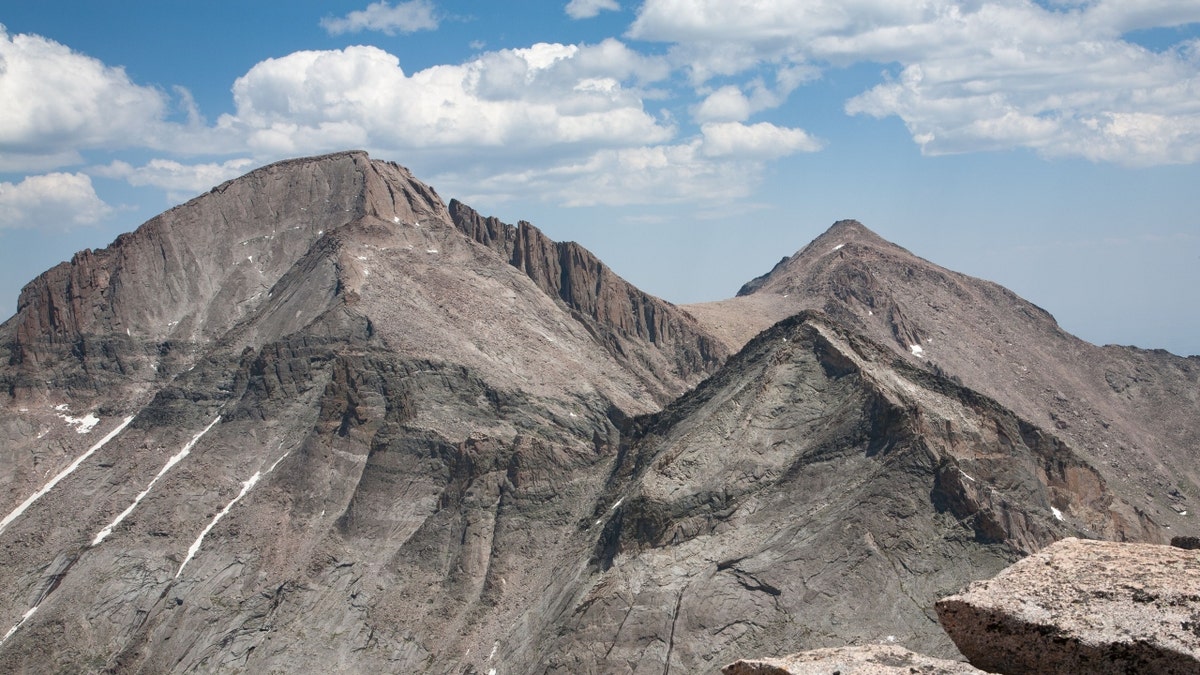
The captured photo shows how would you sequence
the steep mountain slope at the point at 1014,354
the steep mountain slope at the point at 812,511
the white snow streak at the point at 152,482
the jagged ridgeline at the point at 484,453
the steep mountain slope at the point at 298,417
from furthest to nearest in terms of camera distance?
the steep mountain slope at the point at 1014,354
the white snow streak at the point at 152,482
the steep mountain slope at the point at 298,417
the jagged ridgeline at the point at 484,453
the steep mountain slope at the point at 812,511

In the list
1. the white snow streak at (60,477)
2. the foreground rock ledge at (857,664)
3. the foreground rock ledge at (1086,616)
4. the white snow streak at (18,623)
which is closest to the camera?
the foreground rock ledge at (1086,616)

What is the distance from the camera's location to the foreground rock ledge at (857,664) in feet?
38.3

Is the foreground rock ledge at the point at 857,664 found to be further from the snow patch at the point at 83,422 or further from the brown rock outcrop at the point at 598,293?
the brown rock outcrop at the point at 598,293

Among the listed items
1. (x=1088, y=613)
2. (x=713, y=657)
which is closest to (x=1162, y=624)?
(x=1088, y=613)

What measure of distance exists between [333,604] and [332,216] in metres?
66.7

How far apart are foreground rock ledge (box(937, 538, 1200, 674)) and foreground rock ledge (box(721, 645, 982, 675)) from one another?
2.08ft

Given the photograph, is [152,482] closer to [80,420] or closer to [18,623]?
[18,623]

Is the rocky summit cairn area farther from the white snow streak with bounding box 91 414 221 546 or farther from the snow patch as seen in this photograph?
the snow patch

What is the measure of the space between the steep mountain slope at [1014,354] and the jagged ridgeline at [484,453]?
0.65 meters

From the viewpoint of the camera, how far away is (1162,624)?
11.6m

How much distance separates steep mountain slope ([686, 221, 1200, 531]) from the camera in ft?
428

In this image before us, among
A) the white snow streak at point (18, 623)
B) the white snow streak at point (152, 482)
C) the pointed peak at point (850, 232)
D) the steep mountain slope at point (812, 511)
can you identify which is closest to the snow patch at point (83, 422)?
the white snow streak at point (152, 482)

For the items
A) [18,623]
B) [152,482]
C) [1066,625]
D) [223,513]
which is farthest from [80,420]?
[1066,625]

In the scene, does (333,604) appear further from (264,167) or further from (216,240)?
(264,167)
